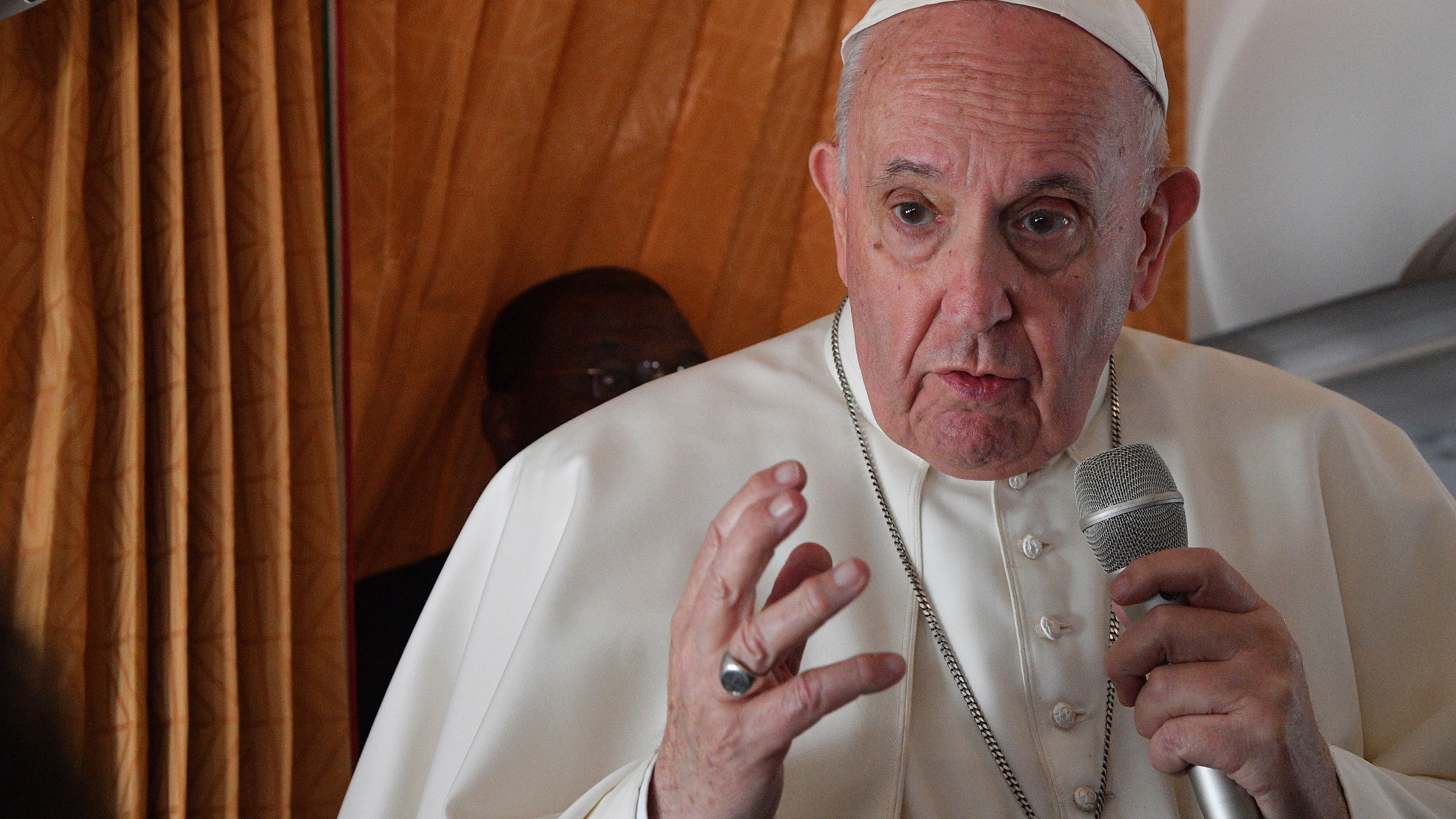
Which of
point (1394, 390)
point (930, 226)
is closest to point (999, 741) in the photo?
point (930, 226)

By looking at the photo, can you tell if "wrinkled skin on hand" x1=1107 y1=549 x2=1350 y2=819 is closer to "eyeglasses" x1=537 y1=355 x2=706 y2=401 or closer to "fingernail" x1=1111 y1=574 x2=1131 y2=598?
"fingernail" x1=1111 y1=574 x2=1131 y2=598

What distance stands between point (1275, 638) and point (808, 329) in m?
1.07

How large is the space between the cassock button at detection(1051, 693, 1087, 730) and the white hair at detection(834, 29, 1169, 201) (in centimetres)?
76

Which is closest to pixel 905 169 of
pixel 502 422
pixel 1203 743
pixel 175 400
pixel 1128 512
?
pixel 1128 512

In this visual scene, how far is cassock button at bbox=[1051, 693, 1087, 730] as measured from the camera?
168 cm

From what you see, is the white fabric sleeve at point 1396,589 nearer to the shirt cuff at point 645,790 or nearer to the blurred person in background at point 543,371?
the shirt cuff at point 645,790

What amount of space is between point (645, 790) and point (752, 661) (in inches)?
12.7

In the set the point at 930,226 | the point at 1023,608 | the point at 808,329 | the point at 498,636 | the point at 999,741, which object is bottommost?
the point at 999,741

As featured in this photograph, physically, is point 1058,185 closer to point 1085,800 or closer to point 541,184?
point 1085,800

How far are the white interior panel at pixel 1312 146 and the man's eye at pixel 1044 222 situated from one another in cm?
174

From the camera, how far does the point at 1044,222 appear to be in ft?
5.51

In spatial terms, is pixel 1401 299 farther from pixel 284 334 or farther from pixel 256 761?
pixel 256 761

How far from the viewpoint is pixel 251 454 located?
7.77 ft

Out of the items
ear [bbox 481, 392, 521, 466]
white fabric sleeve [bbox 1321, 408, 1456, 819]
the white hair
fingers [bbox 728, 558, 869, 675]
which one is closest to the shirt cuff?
fingers [bbox 728, 558, 869, 675]
